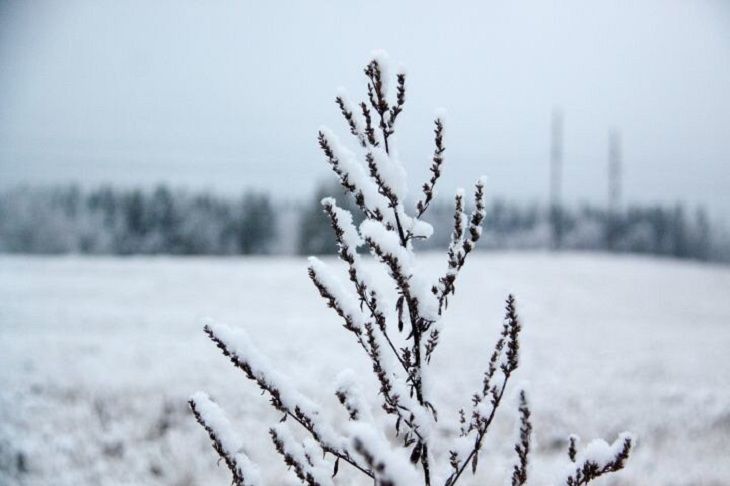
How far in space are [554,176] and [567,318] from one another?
1605 cm

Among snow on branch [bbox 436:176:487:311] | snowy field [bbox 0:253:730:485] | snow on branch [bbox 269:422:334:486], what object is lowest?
snowy field [bbox 0:253:730:485]

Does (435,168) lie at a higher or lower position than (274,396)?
higher

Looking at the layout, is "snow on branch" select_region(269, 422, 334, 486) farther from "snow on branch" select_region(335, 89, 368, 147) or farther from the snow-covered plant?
"snow on branch" select_region(335, 89, 368, 147)

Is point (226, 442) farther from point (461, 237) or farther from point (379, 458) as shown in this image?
point (461, 237)

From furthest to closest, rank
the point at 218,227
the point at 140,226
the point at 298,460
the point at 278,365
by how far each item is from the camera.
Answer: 1. the point at 218,227
2. the point at 140,226
3. the point at 278,365
4. the point at 298,460

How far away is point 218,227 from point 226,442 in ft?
217

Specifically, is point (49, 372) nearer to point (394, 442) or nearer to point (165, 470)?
point (165, 470)

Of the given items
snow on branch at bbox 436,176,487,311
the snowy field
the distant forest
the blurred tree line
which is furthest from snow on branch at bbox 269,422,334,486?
the blurred tree line

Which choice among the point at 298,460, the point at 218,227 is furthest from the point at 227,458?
the point at 218,227

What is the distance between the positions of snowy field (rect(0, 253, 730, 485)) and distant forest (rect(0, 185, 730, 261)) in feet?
96.7

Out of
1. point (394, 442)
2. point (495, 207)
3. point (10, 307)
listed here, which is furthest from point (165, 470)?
point (495, 207)

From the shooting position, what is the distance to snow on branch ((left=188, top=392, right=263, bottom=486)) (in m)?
1.47

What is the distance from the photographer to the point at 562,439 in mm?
5988

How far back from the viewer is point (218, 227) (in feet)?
214
